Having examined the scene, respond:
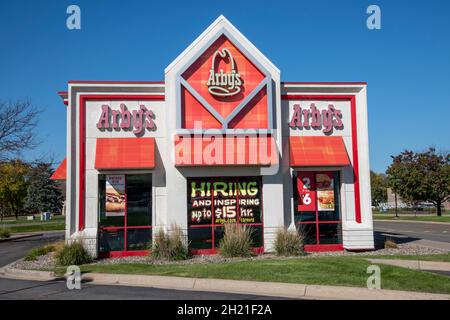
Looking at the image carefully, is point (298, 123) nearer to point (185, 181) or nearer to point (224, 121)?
point (224, 121)

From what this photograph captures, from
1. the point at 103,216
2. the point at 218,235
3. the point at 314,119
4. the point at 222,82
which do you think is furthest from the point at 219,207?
the point at 314,119

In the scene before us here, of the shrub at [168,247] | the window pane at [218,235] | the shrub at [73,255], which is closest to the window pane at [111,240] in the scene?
the shrub at [73,255]

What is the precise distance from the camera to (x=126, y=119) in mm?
17422

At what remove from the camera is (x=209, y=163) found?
1658 centimetres

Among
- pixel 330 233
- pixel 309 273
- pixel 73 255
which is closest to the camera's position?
pixel 309 273

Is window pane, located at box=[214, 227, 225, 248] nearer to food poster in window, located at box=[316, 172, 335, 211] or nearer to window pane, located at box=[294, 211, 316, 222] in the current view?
window pane, located at box=[294, 211, 316, 222]

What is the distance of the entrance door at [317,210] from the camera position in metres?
17.8

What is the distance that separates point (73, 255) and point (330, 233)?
9484mm

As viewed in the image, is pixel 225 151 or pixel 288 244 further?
pixel 225 151

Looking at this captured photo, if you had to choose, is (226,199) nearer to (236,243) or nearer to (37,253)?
(236,243)

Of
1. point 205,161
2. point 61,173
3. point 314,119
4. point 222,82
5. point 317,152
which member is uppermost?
point 222,82

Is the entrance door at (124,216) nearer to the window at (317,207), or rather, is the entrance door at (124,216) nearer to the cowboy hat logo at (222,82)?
the cowboy hat logo at (222,82)

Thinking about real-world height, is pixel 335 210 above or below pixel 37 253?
above

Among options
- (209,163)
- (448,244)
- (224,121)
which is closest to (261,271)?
(209,163)
